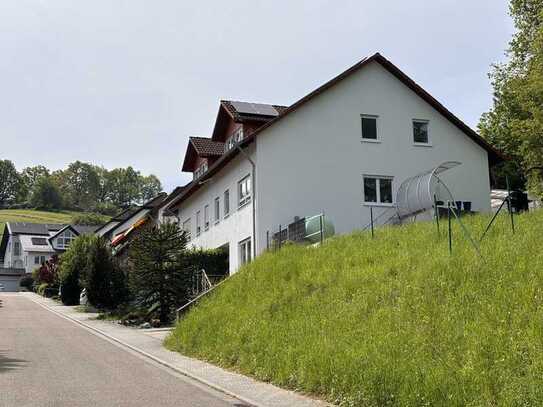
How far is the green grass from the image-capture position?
814cm

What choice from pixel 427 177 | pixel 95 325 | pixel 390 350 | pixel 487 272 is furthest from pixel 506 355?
pixel 95 325

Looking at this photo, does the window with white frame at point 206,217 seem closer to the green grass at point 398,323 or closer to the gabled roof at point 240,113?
the gabled roof at point 240,113

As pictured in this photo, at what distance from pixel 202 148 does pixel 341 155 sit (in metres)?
10.1

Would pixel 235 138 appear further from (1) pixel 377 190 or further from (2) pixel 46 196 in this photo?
(2) pixel 46 196

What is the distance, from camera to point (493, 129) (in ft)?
142

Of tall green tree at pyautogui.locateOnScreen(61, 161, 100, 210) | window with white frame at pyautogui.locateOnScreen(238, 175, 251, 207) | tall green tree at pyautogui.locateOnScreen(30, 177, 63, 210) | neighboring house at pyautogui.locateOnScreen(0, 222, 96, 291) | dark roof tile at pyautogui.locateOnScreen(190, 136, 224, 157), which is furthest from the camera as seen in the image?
tall green tree at pyautogui.locateOnScreen(61, 161, 100, 210)

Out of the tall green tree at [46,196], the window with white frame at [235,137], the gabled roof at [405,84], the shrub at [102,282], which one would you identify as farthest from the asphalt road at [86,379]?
the tall green tree at [46,196]

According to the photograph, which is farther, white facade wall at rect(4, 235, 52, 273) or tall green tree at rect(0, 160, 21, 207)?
tall green tree at rect(0, 160, 21, 207)

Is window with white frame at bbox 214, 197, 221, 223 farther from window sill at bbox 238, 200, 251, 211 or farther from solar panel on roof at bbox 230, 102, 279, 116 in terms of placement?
solar panel on roof at bbox 230, 102, 279, 116

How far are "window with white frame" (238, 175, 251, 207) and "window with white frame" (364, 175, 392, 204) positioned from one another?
16.1ft

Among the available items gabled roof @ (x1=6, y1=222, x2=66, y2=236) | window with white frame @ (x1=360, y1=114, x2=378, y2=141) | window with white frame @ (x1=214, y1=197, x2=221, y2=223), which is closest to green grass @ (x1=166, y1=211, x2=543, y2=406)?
window with white frame @ (x1=360, y1=114, x2=378, y2=141)

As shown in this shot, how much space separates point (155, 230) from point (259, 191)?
436 centimetres

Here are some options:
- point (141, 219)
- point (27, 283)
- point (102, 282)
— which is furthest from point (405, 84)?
point (27, 283)

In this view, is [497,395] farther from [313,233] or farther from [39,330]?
[39,330]
